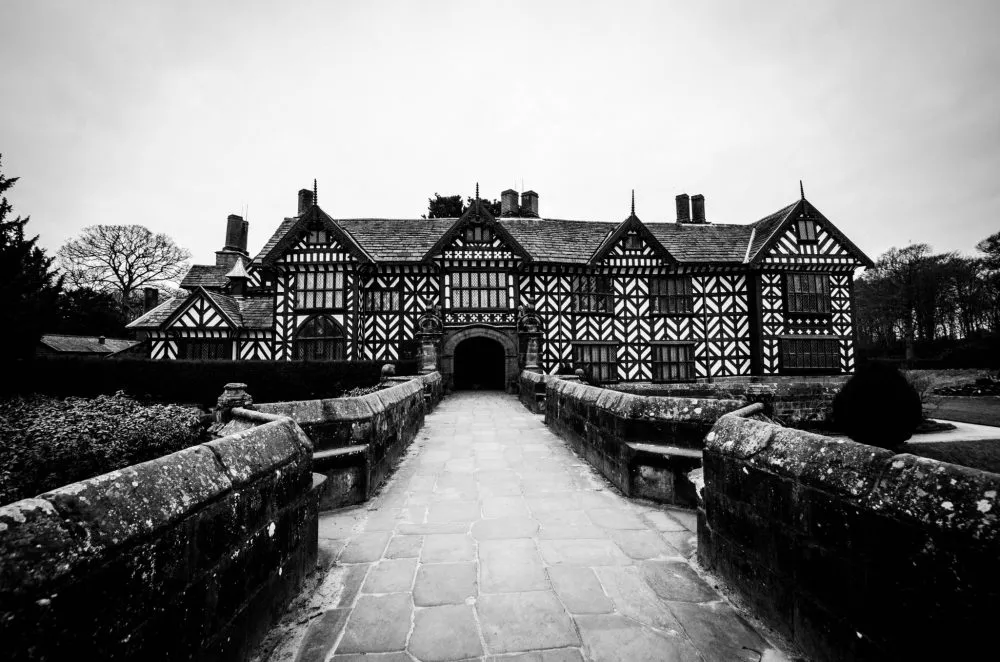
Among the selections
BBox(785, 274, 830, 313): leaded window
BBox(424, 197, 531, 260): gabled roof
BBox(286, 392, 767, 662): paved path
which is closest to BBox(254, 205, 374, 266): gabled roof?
BBox(424, 197, 531, 260): gabled roof

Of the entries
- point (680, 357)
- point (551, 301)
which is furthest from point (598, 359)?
point (680, 357)

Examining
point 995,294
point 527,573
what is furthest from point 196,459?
point 995,294

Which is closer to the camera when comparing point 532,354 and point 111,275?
point 532,354

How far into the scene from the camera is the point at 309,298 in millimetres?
19484

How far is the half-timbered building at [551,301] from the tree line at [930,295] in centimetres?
1995

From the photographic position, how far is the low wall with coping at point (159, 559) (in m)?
1.31

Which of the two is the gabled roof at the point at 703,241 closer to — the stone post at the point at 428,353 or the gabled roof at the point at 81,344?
the stone post at the point at 428,353

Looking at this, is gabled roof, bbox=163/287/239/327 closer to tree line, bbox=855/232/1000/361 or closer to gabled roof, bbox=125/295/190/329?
gabled roof, bbox=125/295/190/329

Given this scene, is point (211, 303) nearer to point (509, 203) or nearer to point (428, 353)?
point (428, 353)

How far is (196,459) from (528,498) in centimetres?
343

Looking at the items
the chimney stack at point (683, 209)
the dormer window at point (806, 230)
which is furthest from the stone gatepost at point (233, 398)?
the chimney stack at point (683, 209)

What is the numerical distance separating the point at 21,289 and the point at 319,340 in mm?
11470

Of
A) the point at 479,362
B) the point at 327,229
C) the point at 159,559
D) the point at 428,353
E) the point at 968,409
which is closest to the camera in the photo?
the point at 159,559

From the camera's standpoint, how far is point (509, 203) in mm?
26828
